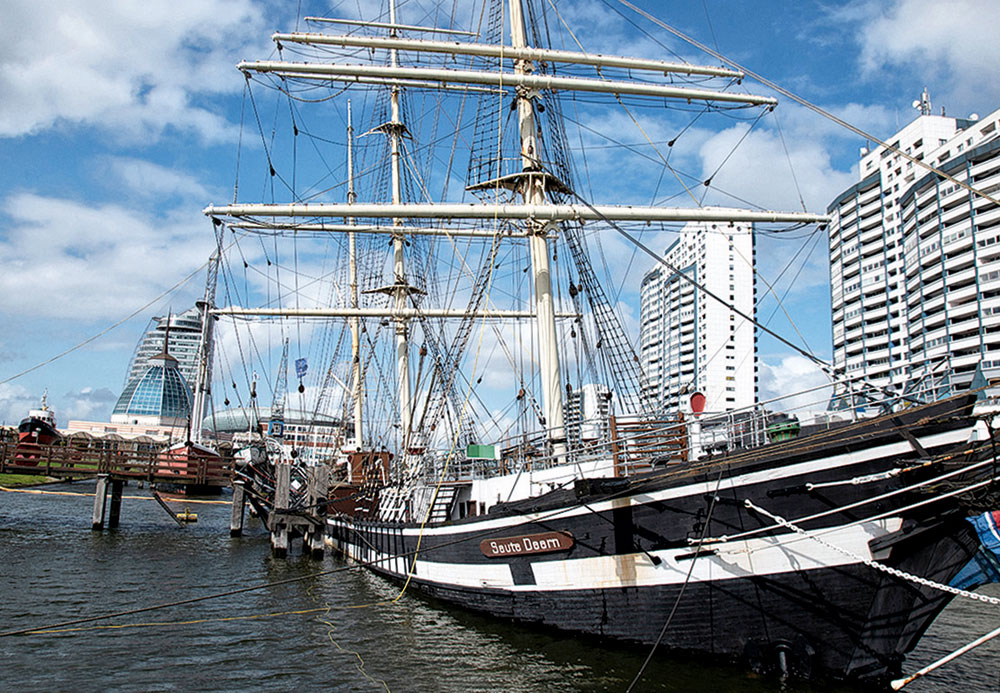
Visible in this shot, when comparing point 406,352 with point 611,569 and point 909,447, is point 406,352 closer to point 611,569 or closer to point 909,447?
point 611,569

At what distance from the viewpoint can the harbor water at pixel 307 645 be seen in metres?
9.91

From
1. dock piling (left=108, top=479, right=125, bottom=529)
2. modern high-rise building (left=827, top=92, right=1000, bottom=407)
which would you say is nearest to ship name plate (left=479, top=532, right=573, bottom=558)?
dock piling (left=108, top=479, right=125, bottom=529)

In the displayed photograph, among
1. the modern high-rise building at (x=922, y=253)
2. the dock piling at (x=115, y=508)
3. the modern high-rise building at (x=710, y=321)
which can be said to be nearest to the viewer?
the dock piling at (x=115, y=508)

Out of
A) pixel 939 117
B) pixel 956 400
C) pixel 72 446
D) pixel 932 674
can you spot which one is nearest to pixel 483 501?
pixel 932 674

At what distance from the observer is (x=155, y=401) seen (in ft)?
483

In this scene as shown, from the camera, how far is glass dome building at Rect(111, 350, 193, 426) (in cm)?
14575

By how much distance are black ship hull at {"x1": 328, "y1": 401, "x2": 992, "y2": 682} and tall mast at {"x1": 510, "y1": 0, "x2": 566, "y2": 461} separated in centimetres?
376

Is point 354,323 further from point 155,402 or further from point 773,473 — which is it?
point 155,402

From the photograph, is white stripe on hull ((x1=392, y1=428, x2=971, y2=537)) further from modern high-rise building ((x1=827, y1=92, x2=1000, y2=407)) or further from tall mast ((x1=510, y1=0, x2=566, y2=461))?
modern high-rise building ((x1=827, y1=92, x2=1000, y2=407))

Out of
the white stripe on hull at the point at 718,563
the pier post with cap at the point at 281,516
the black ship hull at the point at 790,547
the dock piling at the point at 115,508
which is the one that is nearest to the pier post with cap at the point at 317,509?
the pier post with cap at the point at 281,516

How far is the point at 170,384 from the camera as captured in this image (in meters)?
152

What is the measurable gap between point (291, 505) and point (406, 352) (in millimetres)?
10247

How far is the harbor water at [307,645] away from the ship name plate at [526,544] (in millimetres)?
1446

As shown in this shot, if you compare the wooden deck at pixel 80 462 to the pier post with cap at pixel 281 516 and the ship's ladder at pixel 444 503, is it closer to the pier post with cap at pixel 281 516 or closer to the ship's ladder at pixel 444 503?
the pier post with cap at pixel 281 516
